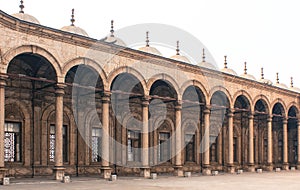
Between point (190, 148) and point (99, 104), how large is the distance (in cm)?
917

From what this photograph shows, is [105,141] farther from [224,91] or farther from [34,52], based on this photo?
[224,91]

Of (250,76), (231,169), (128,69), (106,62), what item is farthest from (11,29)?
(250,76)

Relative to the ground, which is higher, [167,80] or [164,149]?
[167,80]

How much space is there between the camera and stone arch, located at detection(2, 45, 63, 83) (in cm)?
1787

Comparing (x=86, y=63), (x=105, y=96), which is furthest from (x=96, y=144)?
(x=86, y=63)

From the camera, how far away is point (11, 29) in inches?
714

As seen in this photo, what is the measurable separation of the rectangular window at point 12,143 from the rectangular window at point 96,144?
493 cm

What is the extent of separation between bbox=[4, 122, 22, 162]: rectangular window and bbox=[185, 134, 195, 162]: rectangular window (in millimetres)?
13553

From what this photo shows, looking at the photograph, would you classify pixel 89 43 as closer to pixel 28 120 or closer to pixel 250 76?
pixel 28 120

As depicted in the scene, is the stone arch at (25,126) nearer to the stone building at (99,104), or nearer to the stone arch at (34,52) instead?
the stone building at (99,104)

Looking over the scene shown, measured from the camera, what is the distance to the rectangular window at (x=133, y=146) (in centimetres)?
2773

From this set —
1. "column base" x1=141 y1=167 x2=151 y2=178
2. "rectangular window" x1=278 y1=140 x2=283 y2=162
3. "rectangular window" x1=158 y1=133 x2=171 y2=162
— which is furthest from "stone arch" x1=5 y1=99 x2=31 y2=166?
"rectangular window" x1=278 y1=140 x2=283 y2=162

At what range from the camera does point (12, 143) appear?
72.5ft

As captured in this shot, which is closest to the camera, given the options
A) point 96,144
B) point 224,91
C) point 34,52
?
point 34,52
